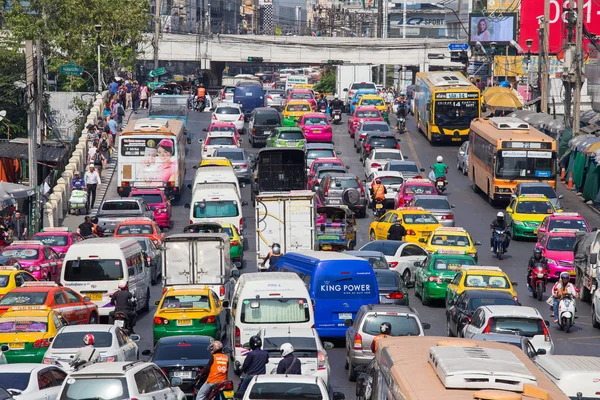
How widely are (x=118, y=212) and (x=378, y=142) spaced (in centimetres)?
1758

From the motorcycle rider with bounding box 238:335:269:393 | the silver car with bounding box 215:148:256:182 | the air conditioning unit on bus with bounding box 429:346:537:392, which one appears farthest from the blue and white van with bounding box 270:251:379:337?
the silver car with bounding box 215:148:256:182

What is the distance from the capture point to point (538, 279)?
29.6 metres

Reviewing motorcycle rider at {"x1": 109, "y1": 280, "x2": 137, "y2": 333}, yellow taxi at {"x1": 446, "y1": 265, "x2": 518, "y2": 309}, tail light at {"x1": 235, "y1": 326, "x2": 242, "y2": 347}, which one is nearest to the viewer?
tail light at {"x1": 235, "y1": 326, "x2": 242, "y2": 347}

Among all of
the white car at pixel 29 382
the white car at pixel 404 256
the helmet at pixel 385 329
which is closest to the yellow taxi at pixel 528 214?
the white car at pixel 404 256

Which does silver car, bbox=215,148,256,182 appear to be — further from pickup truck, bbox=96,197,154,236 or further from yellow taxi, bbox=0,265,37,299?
yellow taxi, bbox=0,265,37,299

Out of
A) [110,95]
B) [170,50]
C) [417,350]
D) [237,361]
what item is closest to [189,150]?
[110,95]

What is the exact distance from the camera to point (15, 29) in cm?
7650

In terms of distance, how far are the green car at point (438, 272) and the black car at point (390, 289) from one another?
8.26 ft

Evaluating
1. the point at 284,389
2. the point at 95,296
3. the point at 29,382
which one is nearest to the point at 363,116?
the point at 95,296

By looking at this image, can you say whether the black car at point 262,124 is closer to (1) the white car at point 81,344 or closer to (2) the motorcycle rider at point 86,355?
(1) the white car at point 81,344

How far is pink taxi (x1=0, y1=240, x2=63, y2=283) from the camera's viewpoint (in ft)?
97.7

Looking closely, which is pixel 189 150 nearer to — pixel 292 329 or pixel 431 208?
pixel 431 208

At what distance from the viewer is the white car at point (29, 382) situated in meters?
15.8

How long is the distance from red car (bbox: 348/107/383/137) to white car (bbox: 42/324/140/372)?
Result: 41201 millimetres
